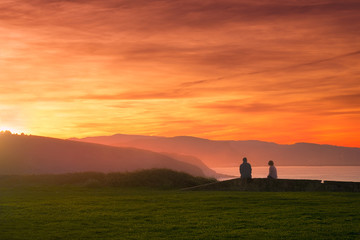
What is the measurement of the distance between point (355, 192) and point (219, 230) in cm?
1615

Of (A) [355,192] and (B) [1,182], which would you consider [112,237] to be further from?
(B) [1,182]

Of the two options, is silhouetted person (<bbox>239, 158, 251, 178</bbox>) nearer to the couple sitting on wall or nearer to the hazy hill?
the couple sitting on wall

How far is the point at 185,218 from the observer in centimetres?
1769

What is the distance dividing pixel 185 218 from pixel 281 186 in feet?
49.7

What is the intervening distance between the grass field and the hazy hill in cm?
11427

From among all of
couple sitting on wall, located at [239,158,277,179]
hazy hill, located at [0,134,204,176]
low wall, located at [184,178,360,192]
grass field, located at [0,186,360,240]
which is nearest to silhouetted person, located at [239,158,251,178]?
couple sitting on wall, located at [239,158,277,179]

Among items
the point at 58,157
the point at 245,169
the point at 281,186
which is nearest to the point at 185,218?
the point at 245,169

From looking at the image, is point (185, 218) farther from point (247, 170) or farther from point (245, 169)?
point (247, 170)

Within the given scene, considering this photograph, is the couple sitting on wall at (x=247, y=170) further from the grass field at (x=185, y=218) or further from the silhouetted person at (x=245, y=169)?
the grass field at (x=185, y=218)

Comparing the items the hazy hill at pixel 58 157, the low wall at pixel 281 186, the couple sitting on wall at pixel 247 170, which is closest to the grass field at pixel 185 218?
the low wall at pixel 281 186

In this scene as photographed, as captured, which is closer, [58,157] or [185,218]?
[185,218]

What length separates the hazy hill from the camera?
13538cm

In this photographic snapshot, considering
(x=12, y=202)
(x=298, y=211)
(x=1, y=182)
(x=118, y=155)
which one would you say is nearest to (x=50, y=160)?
(x=118, y=155)

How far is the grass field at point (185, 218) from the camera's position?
14.6m
